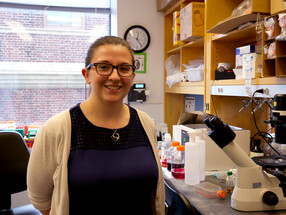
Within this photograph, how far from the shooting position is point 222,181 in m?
1.71

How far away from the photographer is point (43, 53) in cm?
349

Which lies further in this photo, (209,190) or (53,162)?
(209,190)

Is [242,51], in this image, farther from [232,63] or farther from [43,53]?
[43,53]

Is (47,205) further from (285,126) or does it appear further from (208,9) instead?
(208,9)

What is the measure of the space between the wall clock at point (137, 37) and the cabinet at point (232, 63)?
119cm

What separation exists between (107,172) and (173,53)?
8.09 ft

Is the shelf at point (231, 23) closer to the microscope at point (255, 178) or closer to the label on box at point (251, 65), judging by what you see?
the label on box at point (251, 65)

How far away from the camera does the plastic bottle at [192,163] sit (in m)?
1.69

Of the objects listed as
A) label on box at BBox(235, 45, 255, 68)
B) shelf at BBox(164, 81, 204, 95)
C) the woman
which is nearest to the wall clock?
shelf at BBox(164, 81, 204, 95)

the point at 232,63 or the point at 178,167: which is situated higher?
the point at 232,63

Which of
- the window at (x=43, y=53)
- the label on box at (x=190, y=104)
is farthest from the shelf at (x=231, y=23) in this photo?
the window at (x=43, y=53)

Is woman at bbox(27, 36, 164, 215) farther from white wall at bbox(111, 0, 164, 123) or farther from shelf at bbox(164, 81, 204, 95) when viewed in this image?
white wall at bbox(111, 0, 164, 123)

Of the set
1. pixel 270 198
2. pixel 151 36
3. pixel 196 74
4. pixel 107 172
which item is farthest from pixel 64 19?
pixel 270 198

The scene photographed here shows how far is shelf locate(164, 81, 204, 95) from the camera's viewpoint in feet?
8.22
